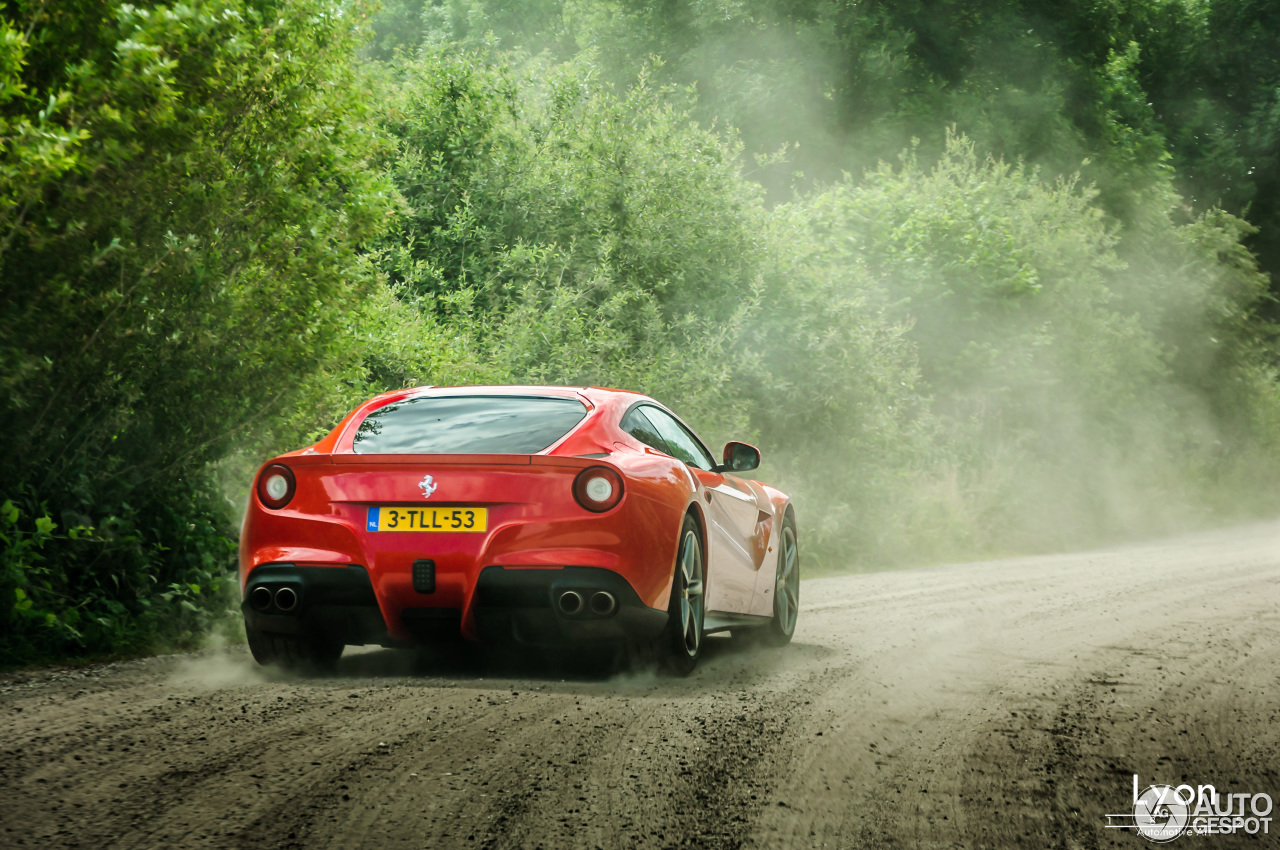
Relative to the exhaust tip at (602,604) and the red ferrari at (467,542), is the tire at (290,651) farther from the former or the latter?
the exhaust tip at (602,604)

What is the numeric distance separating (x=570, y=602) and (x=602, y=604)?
0.48 feet

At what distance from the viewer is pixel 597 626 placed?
578cm

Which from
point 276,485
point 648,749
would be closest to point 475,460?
point 276,485

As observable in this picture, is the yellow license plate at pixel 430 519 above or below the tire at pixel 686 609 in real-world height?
above

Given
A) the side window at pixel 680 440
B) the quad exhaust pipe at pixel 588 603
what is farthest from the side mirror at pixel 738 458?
the quad exhaust pipe at pixel 588 603

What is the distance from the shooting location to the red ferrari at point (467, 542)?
574 centimetres

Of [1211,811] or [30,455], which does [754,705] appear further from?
[30,455]

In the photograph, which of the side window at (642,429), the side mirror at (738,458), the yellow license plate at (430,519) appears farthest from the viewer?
the side mirror at (738,458)

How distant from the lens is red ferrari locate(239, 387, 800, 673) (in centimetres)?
574

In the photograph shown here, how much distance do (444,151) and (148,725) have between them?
14.1 meters

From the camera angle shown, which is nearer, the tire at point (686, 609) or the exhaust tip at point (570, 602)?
the exhaust tip at point (570, 602)

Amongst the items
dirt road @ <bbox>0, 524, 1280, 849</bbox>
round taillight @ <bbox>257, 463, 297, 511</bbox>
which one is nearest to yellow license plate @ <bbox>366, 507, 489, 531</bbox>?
round taillight @ <bbox>257, 463, 297, 511</bbox>

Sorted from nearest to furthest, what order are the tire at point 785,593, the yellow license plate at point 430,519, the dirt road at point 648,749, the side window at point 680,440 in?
the dirt road at point 648,749 → the yellow license plate at point 430,519 → the side window at point 680,440 → the tire at point 785,593

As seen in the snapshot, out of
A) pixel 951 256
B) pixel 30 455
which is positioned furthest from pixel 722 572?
pixel 951 256
